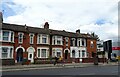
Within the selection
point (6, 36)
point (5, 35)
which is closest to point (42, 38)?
point (6, 36)

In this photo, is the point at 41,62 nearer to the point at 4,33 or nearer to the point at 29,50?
the point at 29,50

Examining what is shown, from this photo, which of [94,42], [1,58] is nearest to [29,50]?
[1,58]

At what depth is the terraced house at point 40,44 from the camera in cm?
4331

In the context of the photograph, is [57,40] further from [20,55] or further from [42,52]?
[20,55]

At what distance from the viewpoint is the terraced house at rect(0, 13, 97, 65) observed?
4331 centimetres

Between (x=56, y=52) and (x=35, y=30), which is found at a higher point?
(x=35, y=30)

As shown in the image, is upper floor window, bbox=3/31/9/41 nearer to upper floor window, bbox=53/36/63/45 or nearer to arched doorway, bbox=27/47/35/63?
arched doorway, bbox=27/47/35/63

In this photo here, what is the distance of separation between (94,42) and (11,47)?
26.1 metres

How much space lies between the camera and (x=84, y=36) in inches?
2356

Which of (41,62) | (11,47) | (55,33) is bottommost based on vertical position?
(41,62)

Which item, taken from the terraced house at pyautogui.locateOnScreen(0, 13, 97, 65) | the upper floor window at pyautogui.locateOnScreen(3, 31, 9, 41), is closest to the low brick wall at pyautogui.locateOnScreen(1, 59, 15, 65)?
the terraced house at pyautogui.locateOnScreen(0, 13, 97, 65)

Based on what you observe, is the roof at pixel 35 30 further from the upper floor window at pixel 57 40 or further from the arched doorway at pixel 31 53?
the arched doorway at pixel 31 53

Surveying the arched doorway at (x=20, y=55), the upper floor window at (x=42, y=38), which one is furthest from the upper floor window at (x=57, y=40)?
the arched doorway at (x=20, y=55)

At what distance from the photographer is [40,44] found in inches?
1937
